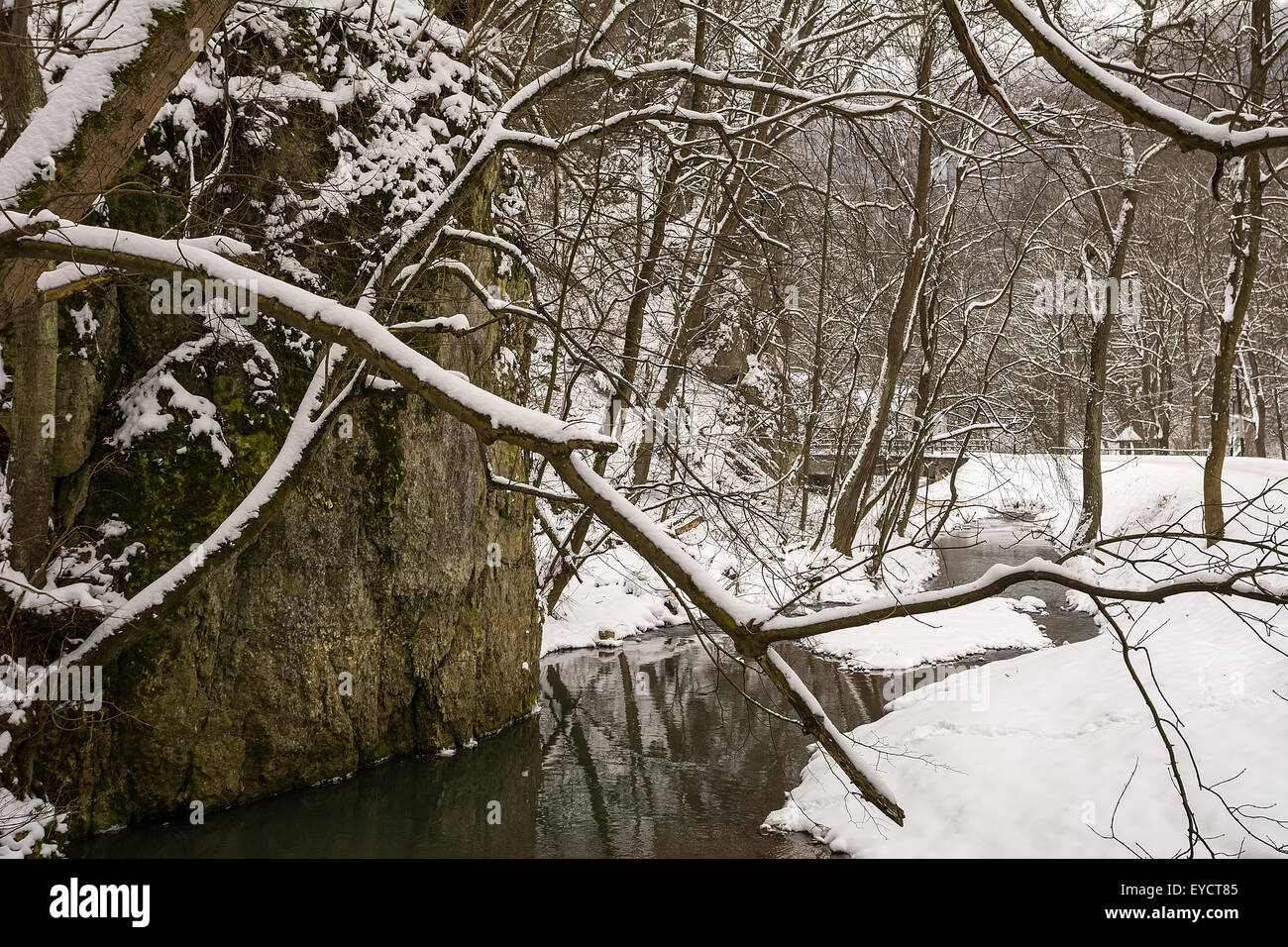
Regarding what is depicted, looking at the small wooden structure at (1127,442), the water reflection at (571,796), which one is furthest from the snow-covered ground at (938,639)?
the small wooden structure at (1127,442)

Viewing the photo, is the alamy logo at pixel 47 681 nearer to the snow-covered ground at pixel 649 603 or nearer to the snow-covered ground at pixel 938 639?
the snow-covered ground at pixel 649 603

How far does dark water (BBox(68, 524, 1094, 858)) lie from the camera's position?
21.1 ft

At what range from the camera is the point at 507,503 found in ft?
31.0

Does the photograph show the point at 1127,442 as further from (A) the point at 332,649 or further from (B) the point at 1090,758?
(A) the point at 332,649

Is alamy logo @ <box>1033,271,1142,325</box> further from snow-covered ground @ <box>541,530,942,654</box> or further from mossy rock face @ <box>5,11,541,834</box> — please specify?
mossy rock face @ <box>5,11,541,834</box>

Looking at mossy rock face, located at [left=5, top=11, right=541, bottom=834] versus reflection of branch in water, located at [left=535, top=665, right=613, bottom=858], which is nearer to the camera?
mossy rock face, located at [left=5, top=11, right=541, bottom=834]

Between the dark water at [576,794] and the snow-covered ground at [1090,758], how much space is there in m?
0.64

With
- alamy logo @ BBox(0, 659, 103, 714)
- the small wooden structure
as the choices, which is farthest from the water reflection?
the small wooden structure
